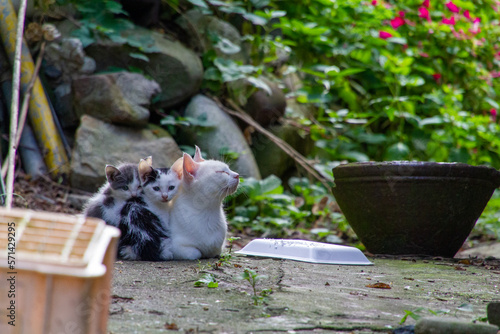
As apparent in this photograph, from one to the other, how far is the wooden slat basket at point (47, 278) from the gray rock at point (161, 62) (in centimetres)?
405

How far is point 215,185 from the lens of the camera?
8.70 ft

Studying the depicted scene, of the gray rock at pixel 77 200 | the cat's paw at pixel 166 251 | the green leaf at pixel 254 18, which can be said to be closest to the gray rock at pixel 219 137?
the green leaf at pixel 254 18

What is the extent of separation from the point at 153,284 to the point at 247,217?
2991mm

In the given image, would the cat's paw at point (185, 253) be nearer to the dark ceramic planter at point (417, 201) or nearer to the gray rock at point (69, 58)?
the dark ceramic planter at point (417, 201)

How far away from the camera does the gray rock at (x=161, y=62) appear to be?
189 inches

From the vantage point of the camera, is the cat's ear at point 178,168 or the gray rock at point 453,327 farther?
the cat's ear at point 178,168

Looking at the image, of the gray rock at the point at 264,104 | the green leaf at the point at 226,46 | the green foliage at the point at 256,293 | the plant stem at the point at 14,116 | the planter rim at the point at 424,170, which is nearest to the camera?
the green foliage at the point at 256,293

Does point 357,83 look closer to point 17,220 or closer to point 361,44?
point 361,44

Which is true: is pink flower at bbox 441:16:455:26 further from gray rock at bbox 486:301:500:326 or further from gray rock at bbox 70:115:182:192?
gray rock at bbox 486:301:500:326

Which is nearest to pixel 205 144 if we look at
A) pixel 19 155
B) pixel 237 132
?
pixel 237 132

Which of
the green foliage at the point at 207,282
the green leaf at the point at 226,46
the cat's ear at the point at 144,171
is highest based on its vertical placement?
the green leaf at the point at 226,46

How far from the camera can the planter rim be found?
10.3 ft

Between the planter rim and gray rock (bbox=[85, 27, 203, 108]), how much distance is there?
7.40ft

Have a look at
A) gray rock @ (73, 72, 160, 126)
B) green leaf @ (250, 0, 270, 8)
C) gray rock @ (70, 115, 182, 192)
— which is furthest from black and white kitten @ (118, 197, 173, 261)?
green leaf @ (250, 0, 270, 8)
